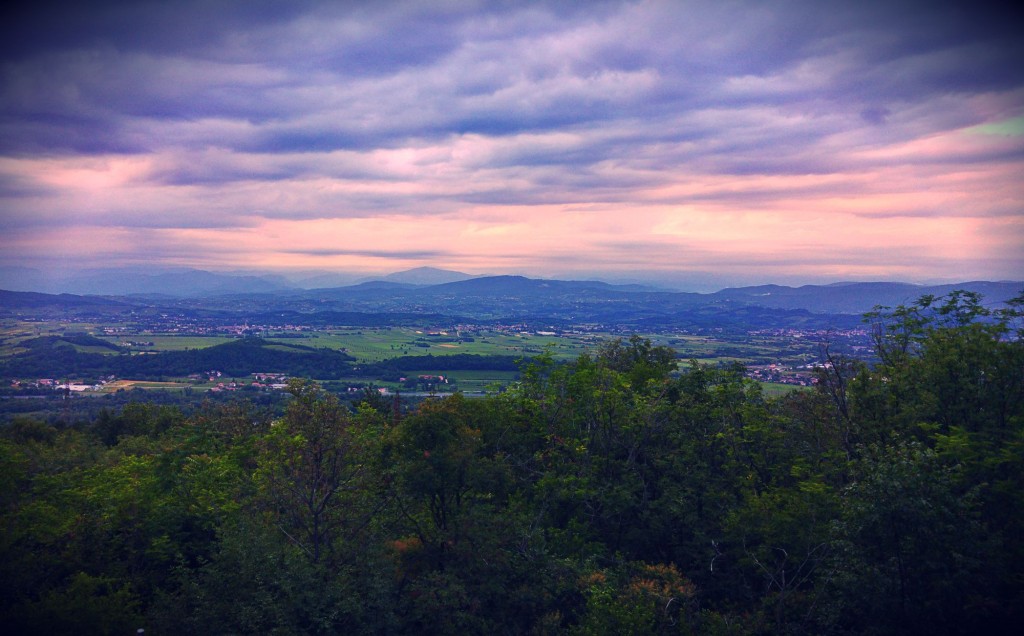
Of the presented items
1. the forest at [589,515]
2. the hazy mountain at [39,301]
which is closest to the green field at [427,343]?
the hazy mountain at [39,301]

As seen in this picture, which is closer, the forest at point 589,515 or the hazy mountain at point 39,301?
the forest at point 589,515

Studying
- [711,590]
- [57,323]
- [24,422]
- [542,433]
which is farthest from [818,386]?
[57,323]

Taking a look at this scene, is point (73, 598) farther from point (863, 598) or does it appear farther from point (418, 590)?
point (863, 598)

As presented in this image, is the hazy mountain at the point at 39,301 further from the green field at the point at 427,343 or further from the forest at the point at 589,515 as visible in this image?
the forest at the point at 589,515

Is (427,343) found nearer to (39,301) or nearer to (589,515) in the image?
(589,515)

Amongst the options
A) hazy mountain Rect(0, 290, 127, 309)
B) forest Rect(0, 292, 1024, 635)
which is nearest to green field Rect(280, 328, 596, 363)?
hazy mountain Rect(0, 290, 127, 309)

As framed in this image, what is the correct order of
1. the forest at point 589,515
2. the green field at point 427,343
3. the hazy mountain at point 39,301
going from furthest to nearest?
the hazy mountain at point 39,301, the green field at point 427,343, the forest at point 589,515

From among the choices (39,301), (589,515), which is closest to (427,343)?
(589,515)

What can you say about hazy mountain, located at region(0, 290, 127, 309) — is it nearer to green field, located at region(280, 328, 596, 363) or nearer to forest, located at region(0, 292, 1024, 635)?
green field, located at region(280, 328, 596, 363)
